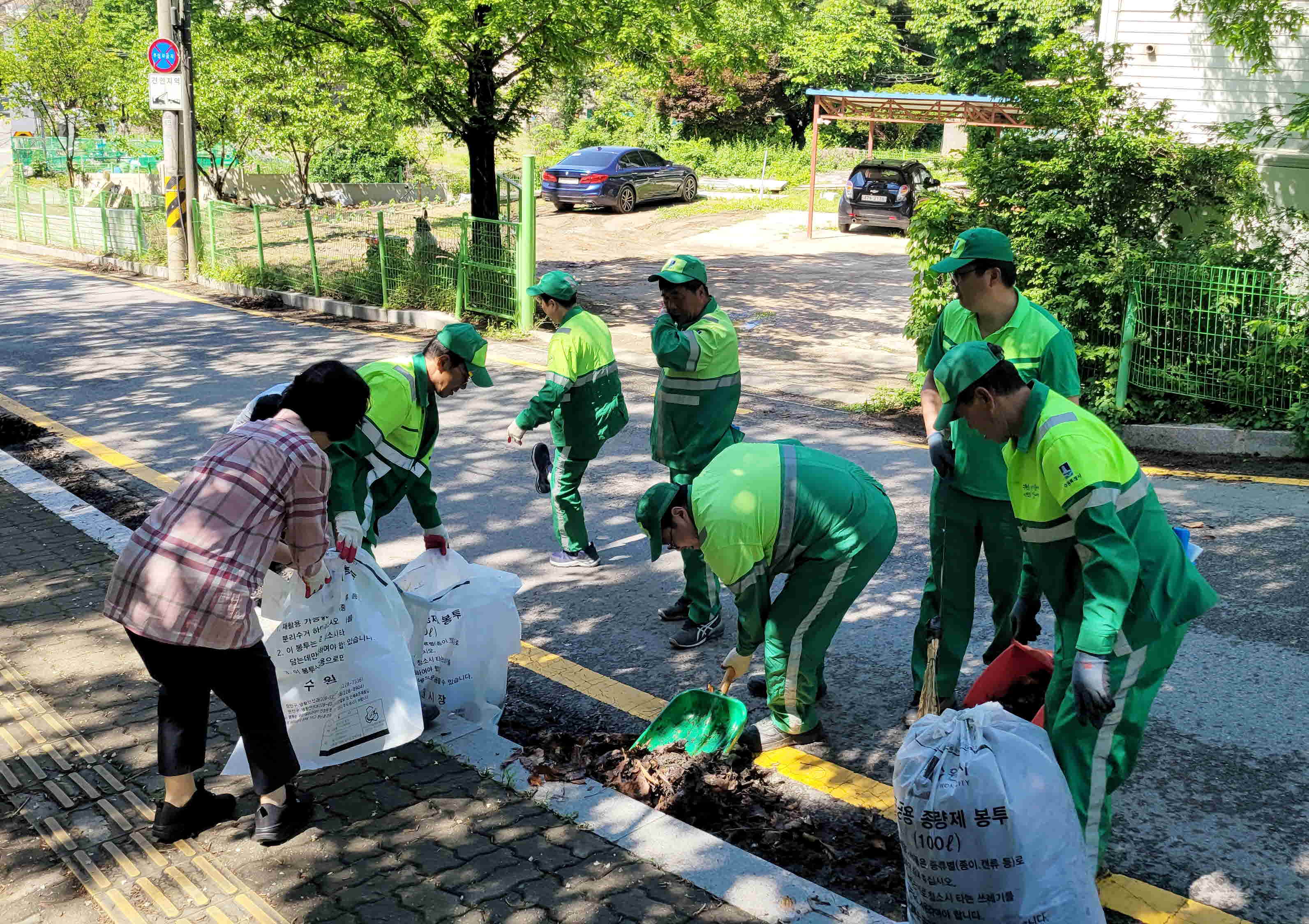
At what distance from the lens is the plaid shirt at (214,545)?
331 cm

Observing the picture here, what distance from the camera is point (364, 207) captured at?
87.4ft

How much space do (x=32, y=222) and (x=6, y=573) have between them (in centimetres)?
2173

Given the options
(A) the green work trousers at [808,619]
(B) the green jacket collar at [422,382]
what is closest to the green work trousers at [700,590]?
(A) the green work trousers at [808,619]

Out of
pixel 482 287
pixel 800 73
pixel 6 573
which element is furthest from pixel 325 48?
pixel 800 73

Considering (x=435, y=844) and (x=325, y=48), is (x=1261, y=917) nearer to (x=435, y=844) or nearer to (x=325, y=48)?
(x=435, y=844)

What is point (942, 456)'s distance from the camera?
4.25 metres

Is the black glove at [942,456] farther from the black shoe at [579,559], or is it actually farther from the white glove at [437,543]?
the black shoe at [579,559]

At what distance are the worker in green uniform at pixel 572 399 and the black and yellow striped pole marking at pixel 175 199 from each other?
14.0 meters

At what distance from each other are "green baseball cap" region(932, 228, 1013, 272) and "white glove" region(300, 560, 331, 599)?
243 cm

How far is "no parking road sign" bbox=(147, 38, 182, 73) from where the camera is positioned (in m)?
16.7

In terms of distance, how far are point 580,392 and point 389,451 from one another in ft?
4.98

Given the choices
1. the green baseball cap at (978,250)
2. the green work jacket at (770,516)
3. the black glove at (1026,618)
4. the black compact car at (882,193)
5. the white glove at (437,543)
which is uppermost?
the black compact car at (882,193)

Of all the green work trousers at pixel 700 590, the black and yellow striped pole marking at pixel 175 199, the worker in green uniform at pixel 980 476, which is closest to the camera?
the worker in green uniform at pixel 980 476

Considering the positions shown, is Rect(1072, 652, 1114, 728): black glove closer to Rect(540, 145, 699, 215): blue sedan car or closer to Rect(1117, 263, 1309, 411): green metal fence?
Rect(1117, 263, 1309, 411): green metal fence
